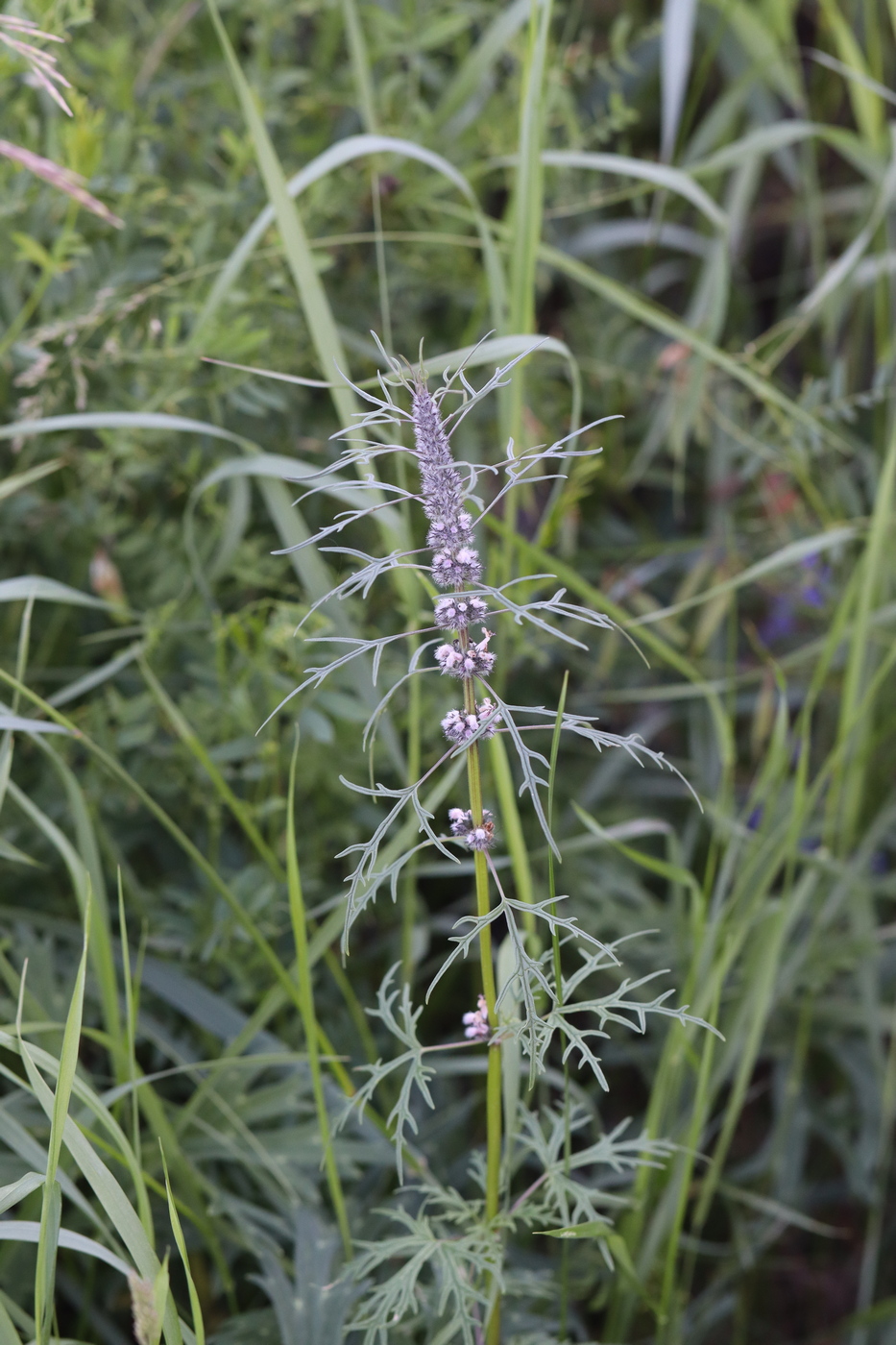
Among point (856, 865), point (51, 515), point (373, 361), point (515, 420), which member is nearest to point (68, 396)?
point (51, 515)

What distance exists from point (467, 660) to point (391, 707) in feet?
1.90

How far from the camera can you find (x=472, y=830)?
609 millimetres

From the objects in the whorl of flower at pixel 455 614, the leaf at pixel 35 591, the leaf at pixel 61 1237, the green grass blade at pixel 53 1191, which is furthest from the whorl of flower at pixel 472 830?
the leaf at pixel 35 591

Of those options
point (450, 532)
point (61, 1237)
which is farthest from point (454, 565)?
point (61, 1237)

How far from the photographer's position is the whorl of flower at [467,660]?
1.86 feet

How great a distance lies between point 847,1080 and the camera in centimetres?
141

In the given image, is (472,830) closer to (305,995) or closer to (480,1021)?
(480,1021)

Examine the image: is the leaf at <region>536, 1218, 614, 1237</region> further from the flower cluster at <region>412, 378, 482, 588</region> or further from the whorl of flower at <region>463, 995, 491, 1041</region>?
the flower cluster at <region>412, 378, 482, 588</region>

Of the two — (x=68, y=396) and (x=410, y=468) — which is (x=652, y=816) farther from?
(x=68, y=396)

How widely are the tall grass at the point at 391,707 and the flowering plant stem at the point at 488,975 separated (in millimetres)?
33

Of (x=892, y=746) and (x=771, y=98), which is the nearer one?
(x=892, y=746)

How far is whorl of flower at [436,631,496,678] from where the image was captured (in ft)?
1.86

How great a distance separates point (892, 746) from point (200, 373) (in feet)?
3.08

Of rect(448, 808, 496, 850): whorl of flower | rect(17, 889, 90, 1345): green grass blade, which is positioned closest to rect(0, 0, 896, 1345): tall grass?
rect(17, 889, 90, 1345): green grass blade
